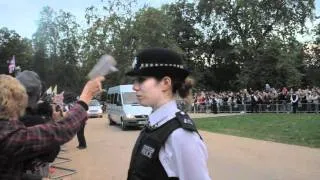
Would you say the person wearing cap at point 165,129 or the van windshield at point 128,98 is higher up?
the van windshield at point 128,98

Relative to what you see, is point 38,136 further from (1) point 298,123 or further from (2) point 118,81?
(2) point 118,81

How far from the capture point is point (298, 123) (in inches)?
974

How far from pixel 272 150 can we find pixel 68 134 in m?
13.6

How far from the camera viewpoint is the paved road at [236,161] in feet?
38.8

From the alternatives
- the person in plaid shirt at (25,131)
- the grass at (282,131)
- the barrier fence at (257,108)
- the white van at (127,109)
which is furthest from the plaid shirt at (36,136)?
the barrier fence at (257,108)

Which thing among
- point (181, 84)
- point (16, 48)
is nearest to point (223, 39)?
point (16, 48)

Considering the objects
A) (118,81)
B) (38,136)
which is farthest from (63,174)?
(118,81)

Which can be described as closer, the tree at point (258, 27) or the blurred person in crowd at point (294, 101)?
the blurred person in crowd at point (294, 101)

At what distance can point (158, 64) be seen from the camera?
3.03 m

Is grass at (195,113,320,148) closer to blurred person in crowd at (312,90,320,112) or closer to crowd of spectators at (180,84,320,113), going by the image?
crowd of spectators at (180,84,320,113)

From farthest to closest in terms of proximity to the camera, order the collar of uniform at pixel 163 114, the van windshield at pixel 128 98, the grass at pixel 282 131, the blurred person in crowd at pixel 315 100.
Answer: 1. the blurred person in crowd at pixel 315 100
2. the van windshield at pixel 128 98
3. the grass at pixel 282 131
4. the collar of uniform at pixel 163 114

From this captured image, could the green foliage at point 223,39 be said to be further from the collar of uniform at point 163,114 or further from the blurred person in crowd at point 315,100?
the collar of uniform at point 163,114

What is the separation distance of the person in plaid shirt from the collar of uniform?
34cm

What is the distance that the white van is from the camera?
1075 inches
